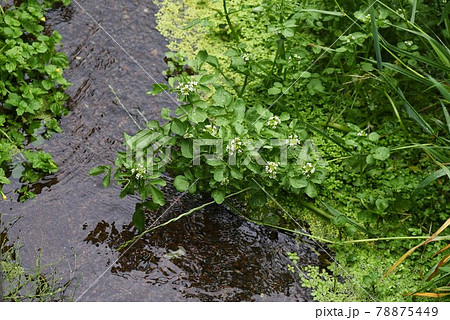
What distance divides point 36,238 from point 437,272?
5.32ft

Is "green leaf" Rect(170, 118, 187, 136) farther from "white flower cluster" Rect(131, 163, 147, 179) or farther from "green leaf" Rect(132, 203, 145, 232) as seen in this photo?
"green leaf" Rect(132, 203, 145, 232)

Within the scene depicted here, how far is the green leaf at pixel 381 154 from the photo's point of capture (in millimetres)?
2691

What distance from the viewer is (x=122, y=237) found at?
2.63 m

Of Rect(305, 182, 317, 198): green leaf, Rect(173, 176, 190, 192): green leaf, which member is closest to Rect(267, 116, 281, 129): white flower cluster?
Rect(305, 182, 317, 198): green leaf

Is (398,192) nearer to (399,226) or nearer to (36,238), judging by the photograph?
(399,226)

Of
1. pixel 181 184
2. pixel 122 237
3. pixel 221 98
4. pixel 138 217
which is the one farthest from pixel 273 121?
pixel 122 237

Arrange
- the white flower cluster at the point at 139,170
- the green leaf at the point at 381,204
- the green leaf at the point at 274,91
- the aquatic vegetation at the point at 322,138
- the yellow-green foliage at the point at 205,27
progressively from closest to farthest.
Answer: the white flower cluster at the point at 139,170
the aquatic vegetation at the point at 322,138
the green leaf at the point at 381,204
the green leaf at the point at 274,91
the yellow-green foliage at the point at 205,27

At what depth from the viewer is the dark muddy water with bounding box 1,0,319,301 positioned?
2.49 m

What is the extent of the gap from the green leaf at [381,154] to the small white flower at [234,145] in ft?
2.10

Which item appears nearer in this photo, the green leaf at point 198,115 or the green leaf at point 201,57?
the green leaf at point 198,115

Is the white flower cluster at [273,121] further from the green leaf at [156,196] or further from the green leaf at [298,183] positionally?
the green leaf at [156,196]

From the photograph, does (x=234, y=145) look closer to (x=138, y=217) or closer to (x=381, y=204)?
(x=138, y=217)

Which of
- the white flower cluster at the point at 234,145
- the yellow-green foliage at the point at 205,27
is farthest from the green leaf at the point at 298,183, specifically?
the yellow-green foliage at the point at 205,27
